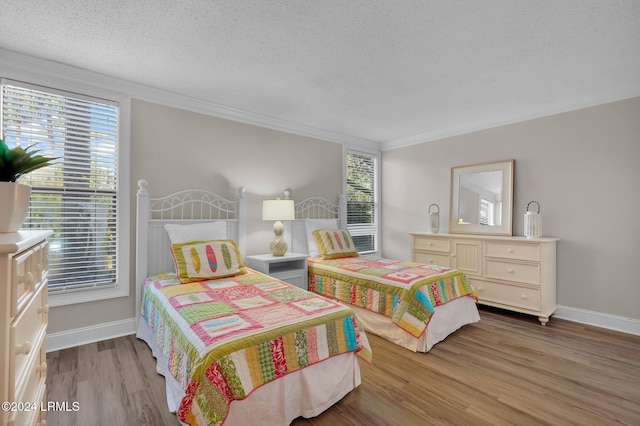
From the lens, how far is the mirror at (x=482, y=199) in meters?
3.86

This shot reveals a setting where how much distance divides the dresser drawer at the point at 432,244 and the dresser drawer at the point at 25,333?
13.1 feet

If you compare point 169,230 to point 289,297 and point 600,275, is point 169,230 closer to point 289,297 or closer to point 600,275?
point 289,297

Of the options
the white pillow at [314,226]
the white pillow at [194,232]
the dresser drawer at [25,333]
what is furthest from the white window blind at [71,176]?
the white pillow at [314,226]

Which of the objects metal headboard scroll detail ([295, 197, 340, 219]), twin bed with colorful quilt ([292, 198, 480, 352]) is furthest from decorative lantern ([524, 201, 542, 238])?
metal headboard scroll detail ([295, 197, 340, 219])

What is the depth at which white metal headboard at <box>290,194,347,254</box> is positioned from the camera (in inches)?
166

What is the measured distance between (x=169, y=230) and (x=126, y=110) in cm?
124

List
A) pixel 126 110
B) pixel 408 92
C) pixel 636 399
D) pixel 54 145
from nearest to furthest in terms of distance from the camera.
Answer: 1. pixel 636 399
2. pixel 54 145
3. pixel 126 110
4. pixel 408 92

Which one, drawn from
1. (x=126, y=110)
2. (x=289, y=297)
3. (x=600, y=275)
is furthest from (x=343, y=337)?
(x=600, y=275)

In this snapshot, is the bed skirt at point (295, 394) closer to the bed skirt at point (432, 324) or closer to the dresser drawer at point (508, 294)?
the bed skirt at point (432, 324)

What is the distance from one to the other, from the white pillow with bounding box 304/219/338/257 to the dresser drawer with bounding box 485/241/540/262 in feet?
6.63

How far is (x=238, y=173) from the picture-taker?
12.4 ft

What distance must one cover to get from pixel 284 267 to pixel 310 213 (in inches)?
42.4

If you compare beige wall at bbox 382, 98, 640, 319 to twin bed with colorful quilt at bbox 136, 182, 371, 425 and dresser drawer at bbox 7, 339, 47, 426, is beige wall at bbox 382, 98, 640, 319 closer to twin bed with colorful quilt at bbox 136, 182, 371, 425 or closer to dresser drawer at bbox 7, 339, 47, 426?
twin bed with colorful quilt at bbox 136, 182, 371, 425

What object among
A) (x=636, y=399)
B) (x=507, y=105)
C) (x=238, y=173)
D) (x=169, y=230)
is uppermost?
(x=507, y=105)
